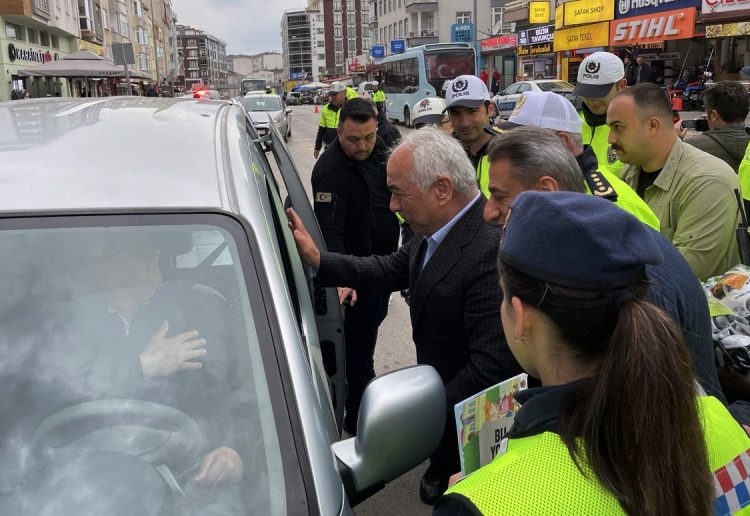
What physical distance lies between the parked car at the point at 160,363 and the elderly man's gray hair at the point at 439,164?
808mm

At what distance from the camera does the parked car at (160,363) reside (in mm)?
1293

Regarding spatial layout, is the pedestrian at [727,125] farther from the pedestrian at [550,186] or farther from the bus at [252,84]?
the bus at [252,84]

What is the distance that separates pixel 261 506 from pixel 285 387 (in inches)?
9.5

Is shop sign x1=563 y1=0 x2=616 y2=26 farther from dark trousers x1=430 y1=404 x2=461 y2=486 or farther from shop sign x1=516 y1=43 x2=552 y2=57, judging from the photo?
dark trousers x1=430 y1=404 x2=461 y2=486

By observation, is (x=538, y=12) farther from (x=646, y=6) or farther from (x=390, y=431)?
(x=390, y=431)

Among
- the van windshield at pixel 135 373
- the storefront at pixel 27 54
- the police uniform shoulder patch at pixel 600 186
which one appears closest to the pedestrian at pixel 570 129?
the police uniform shoulder patch at pixel 600 186

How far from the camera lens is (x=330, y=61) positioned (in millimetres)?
134500

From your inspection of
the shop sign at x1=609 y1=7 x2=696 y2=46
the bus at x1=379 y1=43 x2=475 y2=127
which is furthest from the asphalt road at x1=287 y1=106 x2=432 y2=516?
the shop sign at x1=609 y1=7 x2=696 y2=46

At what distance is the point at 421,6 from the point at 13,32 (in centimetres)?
4487

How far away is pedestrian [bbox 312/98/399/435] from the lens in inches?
154

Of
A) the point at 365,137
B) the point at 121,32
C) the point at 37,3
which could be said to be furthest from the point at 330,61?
the point at 365,137

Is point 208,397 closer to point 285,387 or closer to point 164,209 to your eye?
point 285,387

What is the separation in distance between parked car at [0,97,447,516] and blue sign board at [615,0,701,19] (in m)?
29.6

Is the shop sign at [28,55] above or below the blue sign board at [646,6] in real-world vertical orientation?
below
